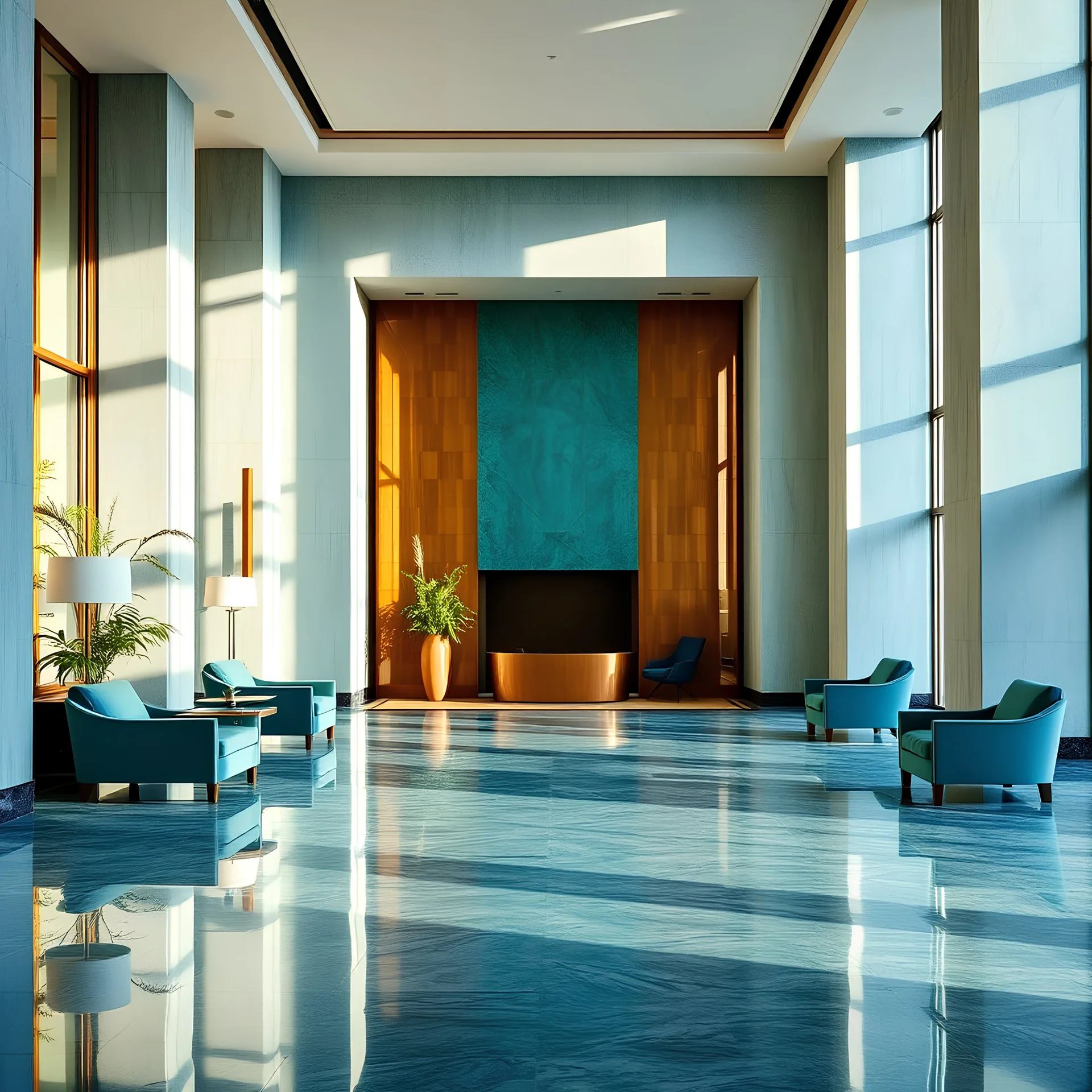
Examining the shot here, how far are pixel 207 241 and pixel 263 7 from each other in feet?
11.0

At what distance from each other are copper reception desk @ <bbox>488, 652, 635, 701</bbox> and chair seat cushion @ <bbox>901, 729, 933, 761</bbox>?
775 cm

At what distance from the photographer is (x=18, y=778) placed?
292 inches

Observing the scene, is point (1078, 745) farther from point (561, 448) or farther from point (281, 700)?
point (561, 448)

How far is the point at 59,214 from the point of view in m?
10.7

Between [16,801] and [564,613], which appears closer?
[16,801]

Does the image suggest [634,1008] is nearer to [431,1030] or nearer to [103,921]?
[431,1030]

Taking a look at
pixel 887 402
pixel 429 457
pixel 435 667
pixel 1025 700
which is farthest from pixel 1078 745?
pixel 429 457

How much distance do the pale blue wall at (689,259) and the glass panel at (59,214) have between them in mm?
4547

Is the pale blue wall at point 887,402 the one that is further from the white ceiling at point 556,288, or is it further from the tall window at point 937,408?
the white ceiling at point 556,288

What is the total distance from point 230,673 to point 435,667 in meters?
5.26

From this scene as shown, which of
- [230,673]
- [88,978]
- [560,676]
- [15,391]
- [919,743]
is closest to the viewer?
[88,978]

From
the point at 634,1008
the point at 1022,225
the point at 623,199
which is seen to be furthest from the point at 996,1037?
the point at 623,199

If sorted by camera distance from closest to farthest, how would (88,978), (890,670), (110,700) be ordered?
(88,978), (110,700), (890,670)

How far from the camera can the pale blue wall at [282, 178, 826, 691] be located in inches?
608
